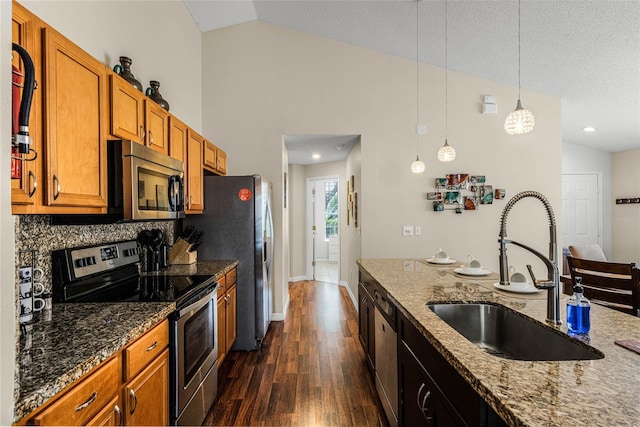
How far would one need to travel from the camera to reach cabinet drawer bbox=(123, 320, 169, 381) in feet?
4.21

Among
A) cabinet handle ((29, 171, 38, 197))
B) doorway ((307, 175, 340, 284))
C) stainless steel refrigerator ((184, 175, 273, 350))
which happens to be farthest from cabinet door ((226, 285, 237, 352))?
doorway ((307, 175, 340, 284))

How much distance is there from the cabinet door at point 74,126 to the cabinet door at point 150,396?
0.77 metres

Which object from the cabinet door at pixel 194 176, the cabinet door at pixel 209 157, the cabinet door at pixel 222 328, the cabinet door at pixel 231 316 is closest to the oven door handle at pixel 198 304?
the cabinet door at pixel 222 328

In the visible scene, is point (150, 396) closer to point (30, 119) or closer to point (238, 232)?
point (30, 119)

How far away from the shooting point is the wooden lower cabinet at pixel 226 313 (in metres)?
2.67

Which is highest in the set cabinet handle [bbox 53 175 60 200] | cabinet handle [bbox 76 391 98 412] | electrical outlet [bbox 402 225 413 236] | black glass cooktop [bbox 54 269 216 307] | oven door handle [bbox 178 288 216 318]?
cabinet handle [bbox 53 175 60 200]

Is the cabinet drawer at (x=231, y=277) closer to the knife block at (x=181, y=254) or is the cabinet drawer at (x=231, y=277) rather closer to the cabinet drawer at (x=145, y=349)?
the knife block at (x=181, y=254)

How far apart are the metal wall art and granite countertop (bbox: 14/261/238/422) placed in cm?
330

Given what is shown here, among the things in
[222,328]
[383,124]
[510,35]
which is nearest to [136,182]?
[222,328]

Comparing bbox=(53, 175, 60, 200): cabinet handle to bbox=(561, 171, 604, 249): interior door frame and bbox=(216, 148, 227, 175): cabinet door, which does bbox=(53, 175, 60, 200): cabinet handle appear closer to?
bbox=(216, 148, 227, 175): cabinet door

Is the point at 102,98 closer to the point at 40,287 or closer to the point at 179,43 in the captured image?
the point at 40,287

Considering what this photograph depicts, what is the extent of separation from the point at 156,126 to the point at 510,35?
3198mm

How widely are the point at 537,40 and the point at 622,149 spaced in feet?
12.9

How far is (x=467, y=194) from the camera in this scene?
160 inches
